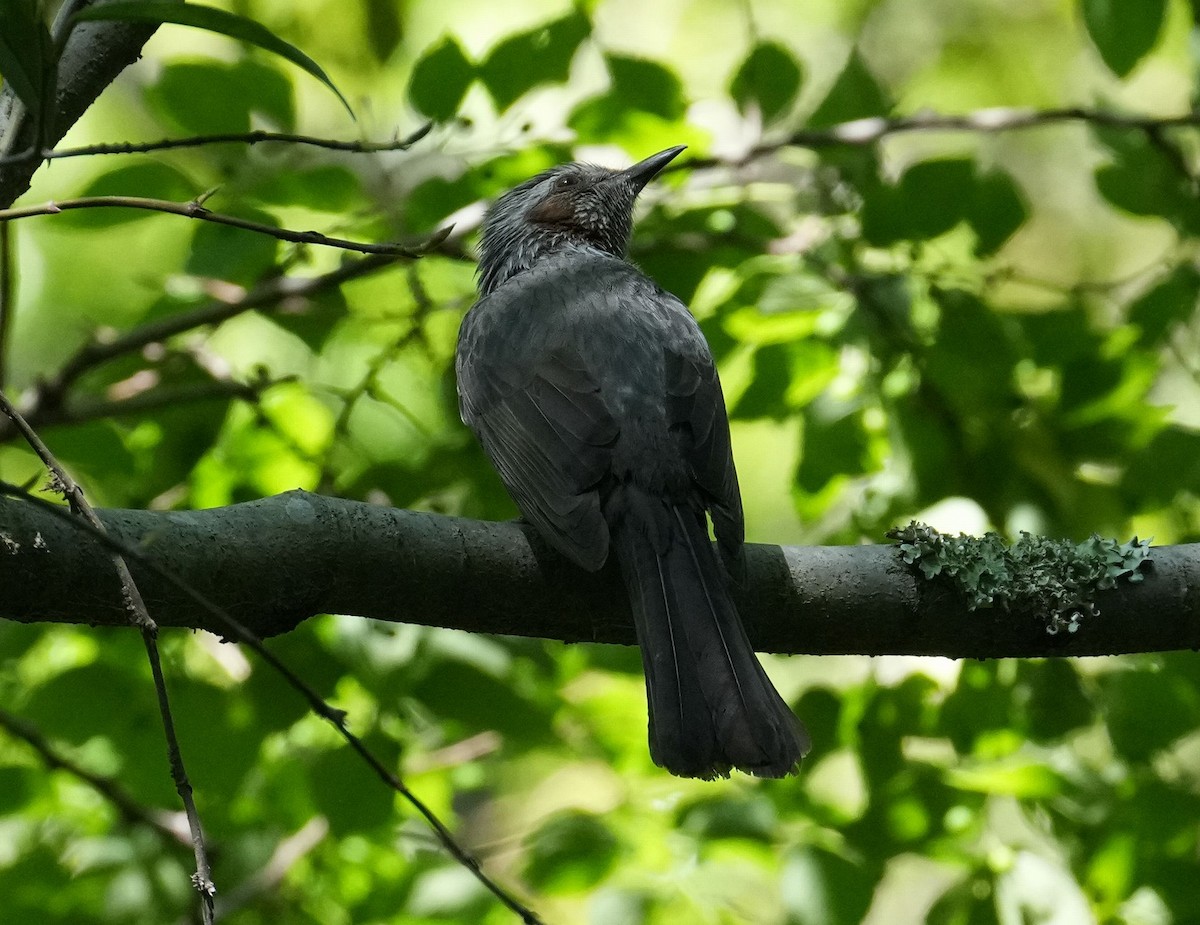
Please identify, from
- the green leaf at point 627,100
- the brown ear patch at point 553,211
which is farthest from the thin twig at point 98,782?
the brown ear patch at point 553,211

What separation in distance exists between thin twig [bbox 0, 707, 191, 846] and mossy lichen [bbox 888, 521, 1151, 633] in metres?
2.19

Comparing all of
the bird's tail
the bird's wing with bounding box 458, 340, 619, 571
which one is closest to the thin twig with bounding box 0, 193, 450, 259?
the bird's wing with bounding box 458, 340, 619, 571

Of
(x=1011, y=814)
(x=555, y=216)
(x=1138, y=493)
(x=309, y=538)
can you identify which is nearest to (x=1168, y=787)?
(x=1138, y=493)

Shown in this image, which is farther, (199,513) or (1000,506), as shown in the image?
(1000,506)

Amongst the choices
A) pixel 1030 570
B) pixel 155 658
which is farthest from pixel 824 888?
pixel 155 658

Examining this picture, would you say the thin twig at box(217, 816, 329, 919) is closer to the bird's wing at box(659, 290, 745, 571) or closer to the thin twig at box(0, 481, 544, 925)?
the bird's wing at box(659, 290, 745, 571)

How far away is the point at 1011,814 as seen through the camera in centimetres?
498

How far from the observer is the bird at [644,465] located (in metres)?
2.64

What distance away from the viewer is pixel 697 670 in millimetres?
2676

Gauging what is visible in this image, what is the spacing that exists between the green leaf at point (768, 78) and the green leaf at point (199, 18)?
2.19 meters

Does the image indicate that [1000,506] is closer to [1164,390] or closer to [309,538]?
[309,538]

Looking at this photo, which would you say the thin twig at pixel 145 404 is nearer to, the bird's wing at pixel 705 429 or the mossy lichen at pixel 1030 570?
the bird's wing at pixel 705 429

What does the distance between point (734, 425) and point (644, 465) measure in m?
0.86

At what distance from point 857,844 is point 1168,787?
3.10ft
